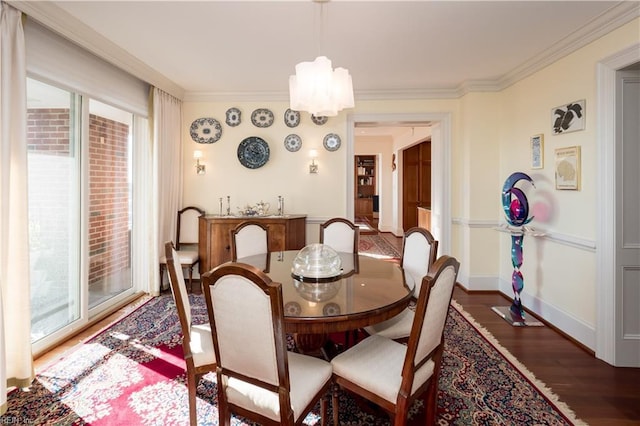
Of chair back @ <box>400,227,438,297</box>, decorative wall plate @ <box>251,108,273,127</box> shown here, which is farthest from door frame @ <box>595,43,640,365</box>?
decorative wall plate @ <box>251,108,273,127</box>

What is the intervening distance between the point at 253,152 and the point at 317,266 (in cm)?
283

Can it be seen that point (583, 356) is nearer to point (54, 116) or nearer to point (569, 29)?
point (569, 29)

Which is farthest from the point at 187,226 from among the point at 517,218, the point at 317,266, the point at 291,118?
the point at 517,218

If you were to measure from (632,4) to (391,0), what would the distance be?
5.57 ft

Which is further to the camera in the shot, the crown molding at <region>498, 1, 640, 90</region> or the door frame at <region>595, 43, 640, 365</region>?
the door frame at <region>595, 43, 640, 365</region>

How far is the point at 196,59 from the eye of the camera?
344cm

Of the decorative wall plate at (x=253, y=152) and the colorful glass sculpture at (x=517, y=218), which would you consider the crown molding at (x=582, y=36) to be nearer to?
the colorful glass sculpture at (x=517, y=218)

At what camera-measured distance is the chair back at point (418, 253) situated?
2445 millimetres

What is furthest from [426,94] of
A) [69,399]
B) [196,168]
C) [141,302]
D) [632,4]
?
[69,399]

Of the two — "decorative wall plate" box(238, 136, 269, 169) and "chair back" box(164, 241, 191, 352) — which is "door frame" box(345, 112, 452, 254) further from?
"chair back" box(164, 241, 191, 352)

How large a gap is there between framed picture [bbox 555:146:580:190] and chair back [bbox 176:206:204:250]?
13.5 ft

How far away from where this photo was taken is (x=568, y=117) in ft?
9.91

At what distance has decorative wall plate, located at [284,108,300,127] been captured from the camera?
15.1 feet

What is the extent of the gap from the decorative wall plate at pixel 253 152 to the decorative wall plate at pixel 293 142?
286 millimetres
